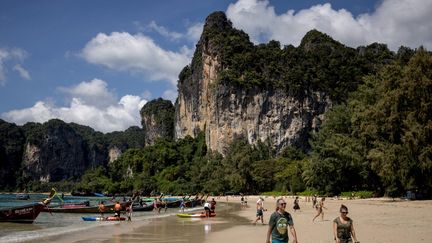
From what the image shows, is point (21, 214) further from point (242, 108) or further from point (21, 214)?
point (242, 108)

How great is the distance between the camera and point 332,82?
115375mm

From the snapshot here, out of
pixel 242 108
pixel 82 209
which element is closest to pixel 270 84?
pixel 242 108

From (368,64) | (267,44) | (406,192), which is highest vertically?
(267,44)

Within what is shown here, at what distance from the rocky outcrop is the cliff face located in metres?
43.5

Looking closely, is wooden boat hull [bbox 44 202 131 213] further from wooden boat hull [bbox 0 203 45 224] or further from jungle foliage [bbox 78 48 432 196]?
jungle foliage [bbox 78 48 432 196]

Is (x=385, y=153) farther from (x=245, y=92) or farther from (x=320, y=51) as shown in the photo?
(x=320, y=51)

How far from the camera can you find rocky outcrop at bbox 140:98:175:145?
181 m

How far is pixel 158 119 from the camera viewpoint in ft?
604

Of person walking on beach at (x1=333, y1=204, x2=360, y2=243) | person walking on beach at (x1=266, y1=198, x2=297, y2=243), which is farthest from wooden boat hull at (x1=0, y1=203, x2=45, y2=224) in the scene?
person walking on beach at (x1=333, y1=204, x2=360, y2=243)

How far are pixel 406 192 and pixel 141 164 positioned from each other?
111m

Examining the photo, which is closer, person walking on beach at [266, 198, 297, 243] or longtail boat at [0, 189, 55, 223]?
person walking on beach at [266, 198, 297, 243]

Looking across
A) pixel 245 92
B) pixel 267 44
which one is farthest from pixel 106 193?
pixel 267 44

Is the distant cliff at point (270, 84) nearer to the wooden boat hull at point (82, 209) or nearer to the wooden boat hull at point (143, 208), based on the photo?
the wooden boat hull at point (143, 208)

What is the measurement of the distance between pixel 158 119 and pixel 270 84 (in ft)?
263
